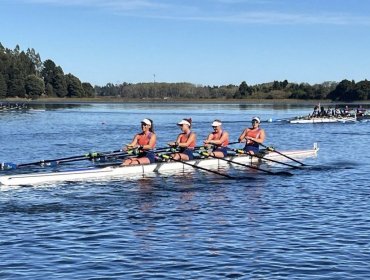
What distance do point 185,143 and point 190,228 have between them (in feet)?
31.8

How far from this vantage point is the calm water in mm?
12047

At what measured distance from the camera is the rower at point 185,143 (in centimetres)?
2450

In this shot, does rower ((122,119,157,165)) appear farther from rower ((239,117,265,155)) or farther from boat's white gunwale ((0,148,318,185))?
rower ((239,117,265,155))

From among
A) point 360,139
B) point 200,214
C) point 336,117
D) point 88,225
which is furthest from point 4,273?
point 336,117

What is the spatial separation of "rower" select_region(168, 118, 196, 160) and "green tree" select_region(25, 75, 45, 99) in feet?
566

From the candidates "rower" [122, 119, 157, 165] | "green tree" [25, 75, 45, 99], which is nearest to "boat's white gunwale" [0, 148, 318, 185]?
"rower" [122, 119, 157, 165]

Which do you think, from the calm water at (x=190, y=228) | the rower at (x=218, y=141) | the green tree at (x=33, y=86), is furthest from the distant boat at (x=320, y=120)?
the green tree at (x=33, y=86)

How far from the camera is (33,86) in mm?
191500

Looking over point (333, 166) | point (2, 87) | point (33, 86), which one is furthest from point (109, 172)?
point (33, 86)

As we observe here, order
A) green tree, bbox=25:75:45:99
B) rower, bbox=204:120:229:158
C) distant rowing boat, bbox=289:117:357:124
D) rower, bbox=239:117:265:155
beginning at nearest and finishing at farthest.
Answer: rower, bbox=204:120:229:158
rower, bbox=239:117:265:155
distant rowing boat, bbox=289:117:357:124
green tree, bbox=25:75:45:99

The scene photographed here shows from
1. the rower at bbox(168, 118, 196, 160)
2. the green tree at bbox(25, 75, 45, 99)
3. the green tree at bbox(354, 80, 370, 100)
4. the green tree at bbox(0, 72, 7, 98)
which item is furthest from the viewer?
the green tree at bbox(25, 75, 45, 99)

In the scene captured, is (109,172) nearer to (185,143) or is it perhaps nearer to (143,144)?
(143,144)

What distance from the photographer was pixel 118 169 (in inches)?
890

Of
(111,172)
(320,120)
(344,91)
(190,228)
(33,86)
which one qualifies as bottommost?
(190,228)
